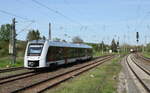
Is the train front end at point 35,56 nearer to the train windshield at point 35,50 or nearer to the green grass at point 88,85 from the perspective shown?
the train windshield at point 35,50

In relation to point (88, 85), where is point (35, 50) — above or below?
above

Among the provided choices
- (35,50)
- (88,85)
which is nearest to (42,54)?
(35,50)

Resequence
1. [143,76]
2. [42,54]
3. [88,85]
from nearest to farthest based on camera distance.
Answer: [88,85] < [143,76] < [42,54]

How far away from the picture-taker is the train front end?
2461cm

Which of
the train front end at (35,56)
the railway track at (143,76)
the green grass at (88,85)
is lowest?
the railway track at (143,76)

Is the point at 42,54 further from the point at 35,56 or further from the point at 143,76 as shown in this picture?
the point at 143,76

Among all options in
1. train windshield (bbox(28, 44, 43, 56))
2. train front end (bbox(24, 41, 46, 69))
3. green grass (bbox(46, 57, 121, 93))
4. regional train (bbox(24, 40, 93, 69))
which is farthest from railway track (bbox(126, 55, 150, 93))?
train windshield (bbox(28, 44, 43, 56))

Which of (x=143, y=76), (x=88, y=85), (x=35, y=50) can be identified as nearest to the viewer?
(x=88, y=85)

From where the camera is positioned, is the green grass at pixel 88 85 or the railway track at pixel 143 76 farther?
the railway track at pixel 143 76

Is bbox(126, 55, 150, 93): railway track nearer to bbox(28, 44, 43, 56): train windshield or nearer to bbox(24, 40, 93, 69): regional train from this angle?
bbox(24, 40, 93, 69): regional train

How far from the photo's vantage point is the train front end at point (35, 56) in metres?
24.6


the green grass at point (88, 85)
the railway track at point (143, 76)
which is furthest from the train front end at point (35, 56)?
the railway track at point (143, 76)

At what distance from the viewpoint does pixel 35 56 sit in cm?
2484

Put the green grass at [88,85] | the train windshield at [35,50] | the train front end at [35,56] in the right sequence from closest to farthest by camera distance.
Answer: the green grass at [88,85] → the train front end at [35,56] → the train windshield at [35,50]
